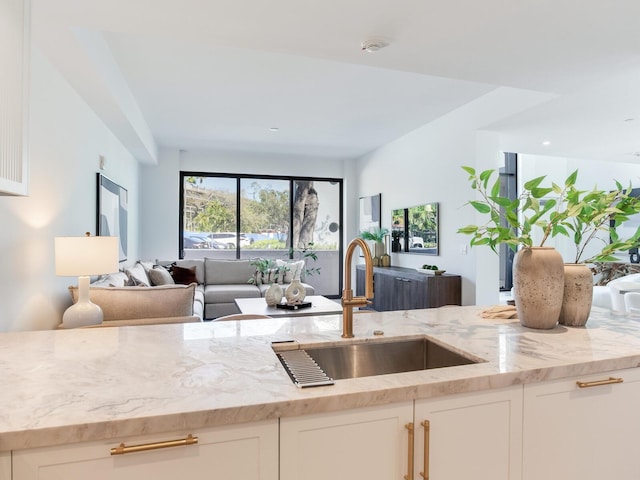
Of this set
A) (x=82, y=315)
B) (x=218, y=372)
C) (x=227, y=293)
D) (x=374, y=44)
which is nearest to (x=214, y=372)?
(x=218, y=372)

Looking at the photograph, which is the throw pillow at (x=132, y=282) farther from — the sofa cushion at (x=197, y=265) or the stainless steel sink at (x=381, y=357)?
the stainless steel sink at (x=381, y=357)

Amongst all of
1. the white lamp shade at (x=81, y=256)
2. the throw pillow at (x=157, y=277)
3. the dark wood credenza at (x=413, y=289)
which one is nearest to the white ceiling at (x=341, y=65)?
the white lamp shade at (x=81, y=256)

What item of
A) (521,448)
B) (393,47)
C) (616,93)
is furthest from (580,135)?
(521,448)

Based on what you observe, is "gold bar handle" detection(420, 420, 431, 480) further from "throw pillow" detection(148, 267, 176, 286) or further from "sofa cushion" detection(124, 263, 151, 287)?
"throw pillow" detection(148, 267, 176, 286)

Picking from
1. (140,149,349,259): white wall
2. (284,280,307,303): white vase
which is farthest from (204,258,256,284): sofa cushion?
(284,280,307,303): white vase

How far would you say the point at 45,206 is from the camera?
262 centimetres

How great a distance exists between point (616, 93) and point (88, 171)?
4.68 meters

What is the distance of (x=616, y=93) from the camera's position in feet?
11.1

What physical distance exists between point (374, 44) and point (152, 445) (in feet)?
7.67

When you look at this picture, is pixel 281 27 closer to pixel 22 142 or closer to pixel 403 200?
pixel 22 142

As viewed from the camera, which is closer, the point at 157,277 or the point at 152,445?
the point at 152,445

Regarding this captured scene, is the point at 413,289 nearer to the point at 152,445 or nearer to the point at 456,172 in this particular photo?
the point at 456,172

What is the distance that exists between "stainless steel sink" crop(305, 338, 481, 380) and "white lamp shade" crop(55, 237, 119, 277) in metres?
1.75

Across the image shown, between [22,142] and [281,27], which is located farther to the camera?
[281,27]
